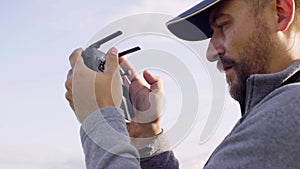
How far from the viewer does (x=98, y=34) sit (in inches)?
67.2

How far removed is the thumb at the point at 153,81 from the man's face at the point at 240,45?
1.34 ft

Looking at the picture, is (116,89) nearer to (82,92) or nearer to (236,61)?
(82,92)

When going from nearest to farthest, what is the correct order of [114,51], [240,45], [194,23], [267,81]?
1. [267,81]
2. [240,45]
3. [114,51]
4. [194,23]

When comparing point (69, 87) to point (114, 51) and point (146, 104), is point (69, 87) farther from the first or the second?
point (146, 104)

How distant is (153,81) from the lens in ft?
6.58

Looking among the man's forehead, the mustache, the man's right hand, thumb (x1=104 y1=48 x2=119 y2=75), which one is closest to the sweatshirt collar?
the mustache

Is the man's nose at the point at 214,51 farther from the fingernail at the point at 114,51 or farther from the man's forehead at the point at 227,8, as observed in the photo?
the fingernail at the point at 114,51

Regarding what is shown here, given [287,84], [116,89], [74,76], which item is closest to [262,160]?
[287,84]

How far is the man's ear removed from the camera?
5.10ft

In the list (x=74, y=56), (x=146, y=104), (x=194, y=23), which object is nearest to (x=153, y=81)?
(x=146, y=104)

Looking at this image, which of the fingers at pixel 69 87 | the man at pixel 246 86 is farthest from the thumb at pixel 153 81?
the fingers at pixel 69 87

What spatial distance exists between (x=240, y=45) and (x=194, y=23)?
0.28 m

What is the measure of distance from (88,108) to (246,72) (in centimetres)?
53

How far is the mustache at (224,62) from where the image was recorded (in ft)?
5.10
